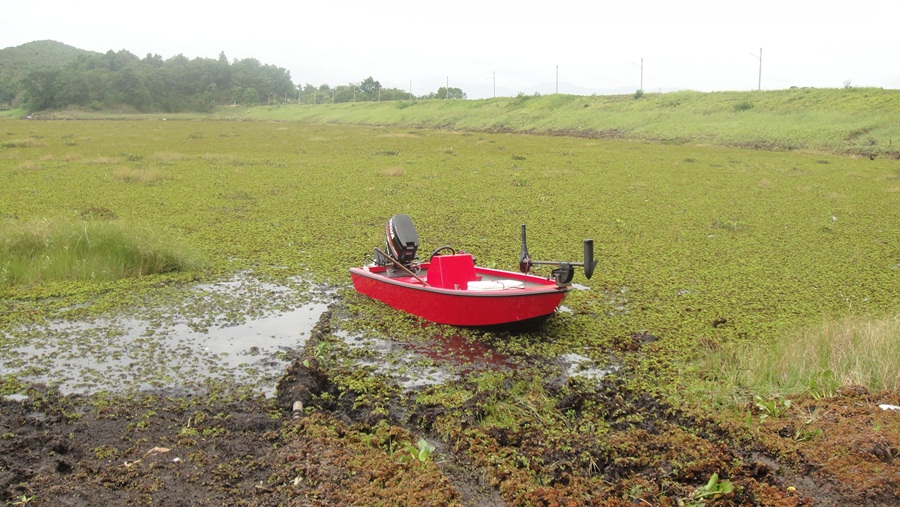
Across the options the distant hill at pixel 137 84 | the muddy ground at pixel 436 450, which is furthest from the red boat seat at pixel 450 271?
the distant hill at pixel 137 84

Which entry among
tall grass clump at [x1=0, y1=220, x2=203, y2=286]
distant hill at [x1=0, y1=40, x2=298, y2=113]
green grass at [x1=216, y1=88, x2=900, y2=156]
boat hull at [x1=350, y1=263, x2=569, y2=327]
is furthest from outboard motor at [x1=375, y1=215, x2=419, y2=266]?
distant hill at [x1=0, y1=40, x2=298, y2=113]

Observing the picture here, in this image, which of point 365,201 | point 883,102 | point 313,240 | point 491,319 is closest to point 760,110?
point 883,102

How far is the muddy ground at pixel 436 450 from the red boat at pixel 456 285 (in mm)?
932

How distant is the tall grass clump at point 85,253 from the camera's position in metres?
6.67

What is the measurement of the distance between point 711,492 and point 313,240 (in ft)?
20.2

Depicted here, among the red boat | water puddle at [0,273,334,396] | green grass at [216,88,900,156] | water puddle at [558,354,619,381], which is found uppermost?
green grass at [216,88,900,156]

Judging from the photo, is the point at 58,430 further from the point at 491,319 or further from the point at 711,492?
the point at 711,492

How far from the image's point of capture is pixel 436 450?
11.5 ft

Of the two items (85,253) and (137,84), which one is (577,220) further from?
(137,84)

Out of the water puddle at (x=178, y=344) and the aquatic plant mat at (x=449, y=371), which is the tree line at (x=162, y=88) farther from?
the water puddle at (x=178, y=344)

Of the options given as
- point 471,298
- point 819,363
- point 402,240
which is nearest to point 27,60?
point 402,240

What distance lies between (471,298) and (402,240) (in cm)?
120

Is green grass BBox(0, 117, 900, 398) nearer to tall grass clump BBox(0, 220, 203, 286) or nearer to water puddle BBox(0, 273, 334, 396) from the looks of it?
tall grass clump BBox(0, 220, 203, 286)

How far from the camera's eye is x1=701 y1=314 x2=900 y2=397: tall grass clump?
13.3ft
